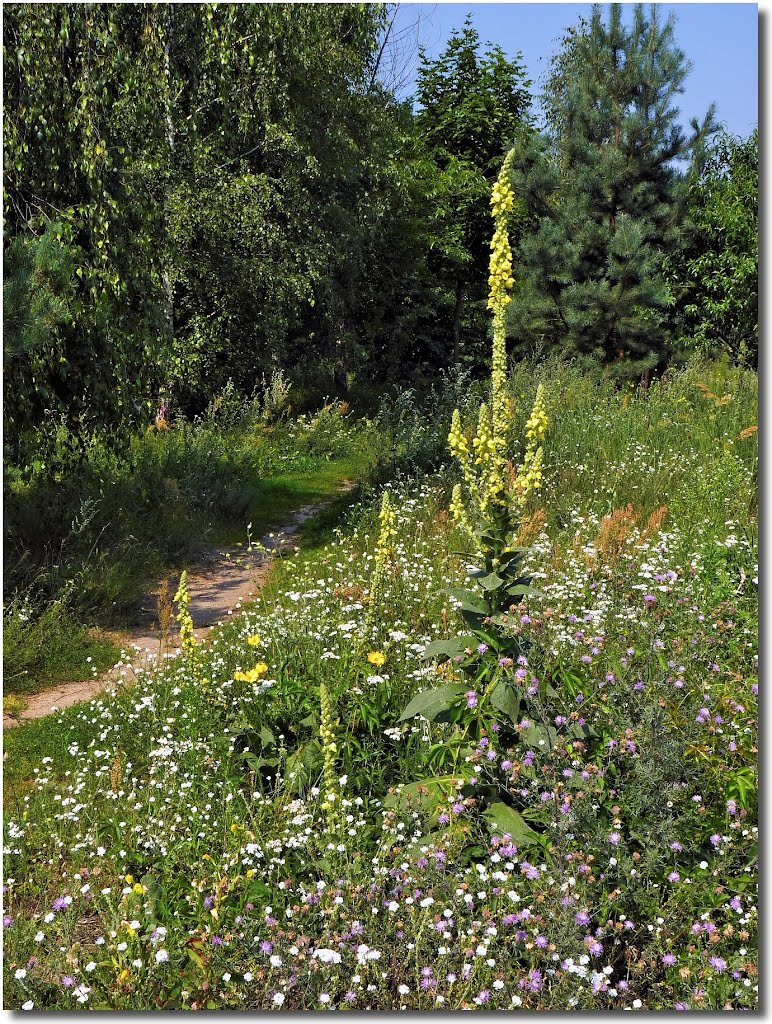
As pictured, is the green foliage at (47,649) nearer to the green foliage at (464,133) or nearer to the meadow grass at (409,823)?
the meadow grass at (409,823)

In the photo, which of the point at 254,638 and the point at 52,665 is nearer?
the point at 254,638

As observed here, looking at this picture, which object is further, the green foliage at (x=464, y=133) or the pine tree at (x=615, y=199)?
the green foliage at (x=464, y=133)

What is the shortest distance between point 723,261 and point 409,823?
12.3 meters

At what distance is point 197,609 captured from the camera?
7.36 metres

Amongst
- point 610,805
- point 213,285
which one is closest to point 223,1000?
point 610,805

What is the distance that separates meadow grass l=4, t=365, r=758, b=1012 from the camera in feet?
9.19

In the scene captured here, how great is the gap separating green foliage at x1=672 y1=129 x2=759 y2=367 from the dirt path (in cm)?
744

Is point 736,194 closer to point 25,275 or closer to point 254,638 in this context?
point 25,275

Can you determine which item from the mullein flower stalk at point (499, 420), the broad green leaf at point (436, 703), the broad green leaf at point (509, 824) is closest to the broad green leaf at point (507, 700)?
the broad green leaf at point (436, 703)

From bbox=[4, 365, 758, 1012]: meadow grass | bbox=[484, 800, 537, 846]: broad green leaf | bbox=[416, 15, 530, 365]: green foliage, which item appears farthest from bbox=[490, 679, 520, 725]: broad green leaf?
bbox=[416, 15, 530, 365]: green foliage

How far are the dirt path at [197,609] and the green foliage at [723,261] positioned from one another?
7441 mm

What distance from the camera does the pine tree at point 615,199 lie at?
1332cm

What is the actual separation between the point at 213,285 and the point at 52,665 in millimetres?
8632

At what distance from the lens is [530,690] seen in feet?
10.7
